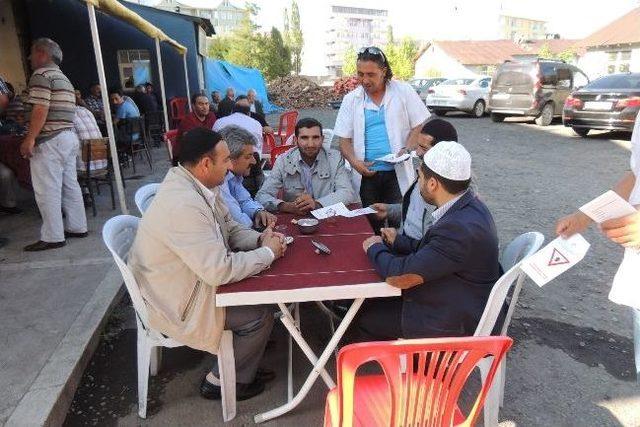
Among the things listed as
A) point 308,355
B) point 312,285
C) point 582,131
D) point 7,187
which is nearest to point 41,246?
point 7,187

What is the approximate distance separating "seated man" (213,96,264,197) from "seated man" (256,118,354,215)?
0.30 metres

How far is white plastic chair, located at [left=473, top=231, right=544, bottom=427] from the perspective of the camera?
1864mm

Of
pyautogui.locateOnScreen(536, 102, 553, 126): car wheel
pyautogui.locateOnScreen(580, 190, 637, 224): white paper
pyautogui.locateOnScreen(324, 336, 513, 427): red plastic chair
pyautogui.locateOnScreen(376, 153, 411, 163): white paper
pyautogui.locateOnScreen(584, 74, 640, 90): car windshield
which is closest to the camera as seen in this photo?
pyautogui.locateOnScreen(324, 336, 513, 427): red plastic chair

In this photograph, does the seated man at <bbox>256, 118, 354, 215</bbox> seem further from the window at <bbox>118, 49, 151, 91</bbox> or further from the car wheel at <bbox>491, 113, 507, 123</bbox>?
the window at <bbox>118, 49, 151, 91</bbox>

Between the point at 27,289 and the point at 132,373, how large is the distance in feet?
4.38

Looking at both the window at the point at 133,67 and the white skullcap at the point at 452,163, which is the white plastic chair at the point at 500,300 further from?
the window at the point at 133,67

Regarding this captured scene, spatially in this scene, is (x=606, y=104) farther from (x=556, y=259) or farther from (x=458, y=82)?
(x=556, y=259)

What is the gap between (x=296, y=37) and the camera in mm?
73938

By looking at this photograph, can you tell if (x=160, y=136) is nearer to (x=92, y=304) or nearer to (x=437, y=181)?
(x=92, y=304)

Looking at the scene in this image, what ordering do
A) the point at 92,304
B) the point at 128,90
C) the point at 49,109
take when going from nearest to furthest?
1. the point at 92,304
2. the point at 49,109
3. the point at 128,90

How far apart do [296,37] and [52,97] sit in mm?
Answer: 75204

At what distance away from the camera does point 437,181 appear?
2031 mm

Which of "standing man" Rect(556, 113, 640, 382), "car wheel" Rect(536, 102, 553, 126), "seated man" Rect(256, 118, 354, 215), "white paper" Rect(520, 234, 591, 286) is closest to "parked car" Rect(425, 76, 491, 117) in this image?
"car wheel" Rect(536, 102, 553, 126)

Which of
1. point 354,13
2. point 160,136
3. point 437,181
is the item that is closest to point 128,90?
point 160,136
